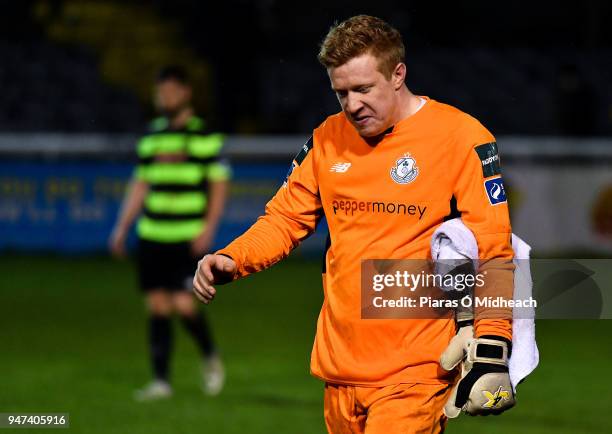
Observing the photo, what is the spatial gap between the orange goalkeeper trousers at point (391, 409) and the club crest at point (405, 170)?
2.41 ft

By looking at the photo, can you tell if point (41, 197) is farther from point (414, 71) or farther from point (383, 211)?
point (383, 211)

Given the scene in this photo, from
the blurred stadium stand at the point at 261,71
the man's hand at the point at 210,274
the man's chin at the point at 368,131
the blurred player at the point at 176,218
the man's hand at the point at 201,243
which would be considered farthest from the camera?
the blurred stadium stand at the point at 261,71

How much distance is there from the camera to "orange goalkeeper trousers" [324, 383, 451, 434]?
4746 millimetres

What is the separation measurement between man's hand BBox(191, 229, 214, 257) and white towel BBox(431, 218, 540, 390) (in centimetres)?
546

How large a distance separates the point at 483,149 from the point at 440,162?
0.53ft

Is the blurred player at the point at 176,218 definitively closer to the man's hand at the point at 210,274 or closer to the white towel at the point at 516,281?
the man's hand at the point at 210,274

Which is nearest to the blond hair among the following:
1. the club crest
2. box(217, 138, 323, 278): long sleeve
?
the club crest

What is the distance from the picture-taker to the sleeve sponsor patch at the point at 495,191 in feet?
15.2

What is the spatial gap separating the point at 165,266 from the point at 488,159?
556cm

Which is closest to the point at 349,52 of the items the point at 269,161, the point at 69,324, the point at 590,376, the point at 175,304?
the point at 175,304

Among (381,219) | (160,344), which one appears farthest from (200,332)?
(381,219)

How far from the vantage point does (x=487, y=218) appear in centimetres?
460

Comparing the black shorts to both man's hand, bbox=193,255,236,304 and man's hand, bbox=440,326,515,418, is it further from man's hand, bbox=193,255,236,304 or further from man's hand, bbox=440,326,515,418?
man's hand, bbox=440,326,515,418

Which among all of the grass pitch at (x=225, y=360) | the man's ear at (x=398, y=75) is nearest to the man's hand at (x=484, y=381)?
the man's ear at (x=398, y=75)
